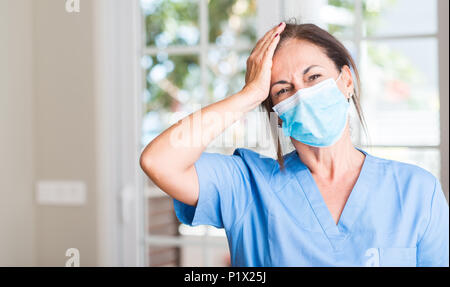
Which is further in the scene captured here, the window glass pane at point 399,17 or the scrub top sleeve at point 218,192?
the window glass pane at point 399,17

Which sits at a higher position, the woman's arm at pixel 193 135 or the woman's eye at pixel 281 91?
the woman's eye at pixel 281 91

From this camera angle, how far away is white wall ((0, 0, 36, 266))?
3.65 ft

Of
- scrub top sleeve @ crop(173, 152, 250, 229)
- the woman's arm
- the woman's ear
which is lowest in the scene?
scrub top sleeve @ crop(173, 152, 250, 229)

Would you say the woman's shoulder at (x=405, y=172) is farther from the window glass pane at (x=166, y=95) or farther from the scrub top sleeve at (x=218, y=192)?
the window glass pane at (x=166, y=95)

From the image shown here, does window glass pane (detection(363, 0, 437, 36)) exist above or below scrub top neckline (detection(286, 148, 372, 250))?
above

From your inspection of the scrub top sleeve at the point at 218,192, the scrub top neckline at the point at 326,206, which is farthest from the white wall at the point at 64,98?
the scrub top neckline at the point at 326,206

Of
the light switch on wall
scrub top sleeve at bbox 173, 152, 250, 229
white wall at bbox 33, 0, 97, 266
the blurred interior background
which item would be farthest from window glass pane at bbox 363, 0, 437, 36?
the light switch on wall

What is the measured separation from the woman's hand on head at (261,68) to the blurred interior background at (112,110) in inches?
9.4

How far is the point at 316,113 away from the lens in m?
0.76

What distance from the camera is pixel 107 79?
3.66 ft

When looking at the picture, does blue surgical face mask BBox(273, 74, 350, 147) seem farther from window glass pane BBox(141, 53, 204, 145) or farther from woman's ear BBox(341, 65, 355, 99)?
window glass pane BBox(141, 53, 204, 145)

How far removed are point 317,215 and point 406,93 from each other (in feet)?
2.04

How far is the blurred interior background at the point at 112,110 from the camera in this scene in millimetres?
1070
